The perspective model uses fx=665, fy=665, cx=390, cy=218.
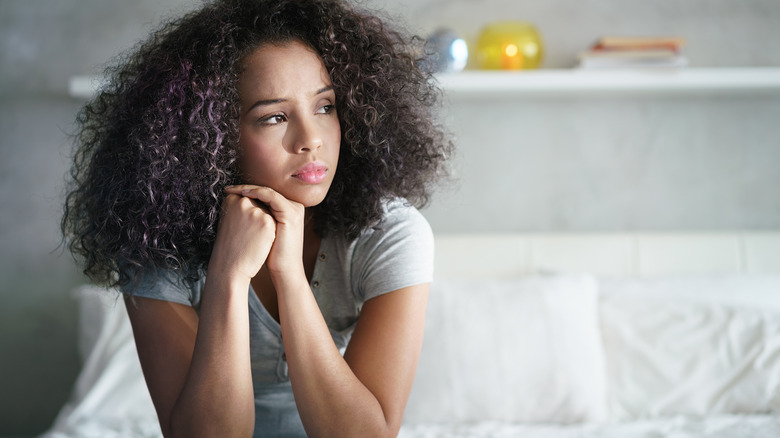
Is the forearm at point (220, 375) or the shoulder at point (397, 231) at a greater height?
the shoulder at point (397, 231)

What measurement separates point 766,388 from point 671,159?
0.95 m

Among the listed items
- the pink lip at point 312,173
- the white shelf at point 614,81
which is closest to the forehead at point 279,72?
the pink lip at point 312,173

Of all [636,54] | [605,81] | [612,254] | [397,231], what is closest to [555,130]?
[605,81]

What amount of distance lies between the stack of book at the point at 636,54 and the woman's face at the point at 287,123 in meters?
1.38

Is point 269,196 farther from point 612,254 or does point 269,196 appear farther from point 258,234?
point 612,254

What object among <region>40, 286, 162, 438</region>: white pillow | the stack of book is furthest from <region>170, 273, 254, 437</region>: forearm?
the stack of book

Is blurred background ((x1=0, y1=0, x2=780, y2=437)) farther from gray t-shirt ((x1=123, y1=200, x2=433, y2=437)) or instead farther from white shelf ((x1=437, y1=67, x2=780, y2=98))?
gray t-shirt ((x1=123, y1=200, x2=433, y2=437))

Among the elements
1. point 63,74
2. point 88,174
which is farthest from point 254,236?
point 63,74

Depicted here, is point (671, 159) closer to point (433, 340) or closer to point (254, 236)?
point (433, 340)

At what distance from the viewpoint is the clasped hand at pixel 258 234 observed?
1.11 metres

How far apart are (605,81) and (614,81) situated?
0.03 metres

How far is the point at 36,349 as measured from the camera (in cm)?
255

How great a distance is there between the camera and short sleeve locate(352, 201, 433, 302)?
3.91 ft

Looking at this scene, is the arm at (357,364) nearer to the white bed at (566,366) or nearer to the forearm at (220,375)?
Result: the forearm at (220,375)
